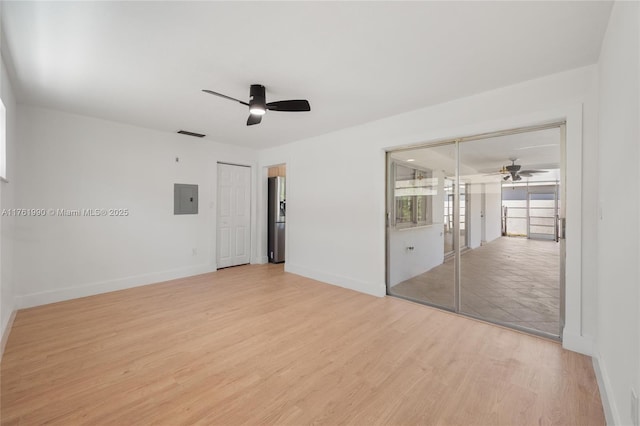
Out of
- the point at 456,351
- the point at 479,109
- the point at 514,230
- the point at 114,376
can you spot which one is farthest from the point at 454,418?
the point at 479,109

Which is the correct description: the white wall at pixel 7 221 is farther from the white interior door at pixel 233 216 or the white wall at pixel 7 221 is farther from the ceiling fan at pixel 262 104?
the white interior door at pixel 233 216

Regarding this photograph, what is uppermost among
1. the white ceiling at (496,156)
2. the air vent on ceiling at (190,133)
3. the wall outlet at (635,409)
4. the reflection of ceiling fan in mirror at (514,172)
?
the air vent on ceiling at (190,133)

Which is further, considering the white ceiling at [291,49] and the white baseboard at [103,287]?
the white baseboard at [103,287]

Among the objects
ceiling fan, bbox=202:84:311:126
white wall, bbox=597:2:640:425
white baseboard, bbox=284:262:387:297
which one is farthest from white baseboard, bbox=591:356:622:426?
ceiling fan, bbox=202:84:311:126

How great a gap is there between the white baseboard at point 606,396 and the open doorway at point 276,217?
5.09 m

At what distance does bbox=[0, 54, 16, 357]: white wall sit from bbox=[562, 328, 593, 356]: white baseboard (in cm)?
509

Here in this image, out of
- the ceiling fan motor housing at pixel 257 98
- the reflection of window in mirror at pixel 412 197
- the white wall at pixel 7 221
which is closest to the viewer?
the white wall at pixel 7 221

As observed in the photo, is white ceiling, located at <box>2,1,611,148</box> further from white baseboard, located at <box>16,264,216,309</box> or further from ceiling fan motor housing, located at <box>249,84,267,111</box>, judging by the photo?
white baseboard, located at <box>16,264,216,309</box>

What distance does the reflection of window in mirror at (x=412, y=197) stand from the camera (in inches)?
154

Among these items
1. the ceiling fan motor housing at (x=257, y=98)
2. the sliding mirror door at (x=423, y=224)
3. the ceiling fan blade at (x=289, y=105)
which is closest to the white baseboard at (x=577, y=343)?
the sliding mirror door at (x=423, y=224)

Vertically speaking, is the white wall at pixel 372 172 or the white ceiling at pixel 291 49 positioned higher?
the white ceiling at pixel 291 49

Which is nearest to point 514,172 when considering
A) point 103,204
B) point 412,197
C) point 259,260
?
Result: point 412,197

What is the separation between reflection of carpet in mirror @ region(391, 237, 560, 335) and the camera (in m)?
2.81

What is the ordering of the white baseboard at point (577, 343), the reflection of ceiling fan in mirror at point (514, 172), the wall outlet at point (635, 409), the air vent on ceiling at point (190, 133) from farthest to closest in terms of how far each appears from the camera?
the air vent on ceiling at point (190, 133) → the reflection of ceiling fan in mirror at point (514, 172) → the white baseboard at point (577, 343) → the wall outlet at point (635, 409)
